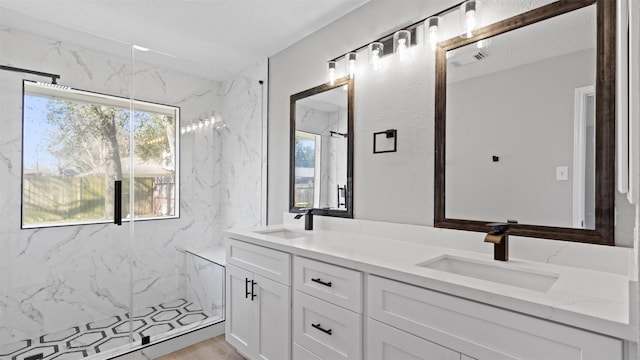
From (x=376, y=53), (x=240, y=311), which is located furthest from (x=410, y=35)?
(x=240, y=311)

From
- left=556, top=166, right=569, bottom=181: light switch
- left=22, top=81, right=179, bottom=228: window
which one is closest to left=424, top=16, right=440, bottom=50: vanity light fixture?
left=556, top=166, right=569, bottom=181: light switch

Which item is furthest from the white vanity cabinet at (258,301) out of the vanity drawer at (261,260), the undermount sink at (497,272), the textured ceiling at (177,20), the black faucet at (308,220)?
the textured ceiling at (177,20)

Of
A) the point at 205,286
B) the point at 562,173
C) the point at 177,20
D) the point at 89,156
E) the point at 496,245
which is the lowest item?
the point at 205,286

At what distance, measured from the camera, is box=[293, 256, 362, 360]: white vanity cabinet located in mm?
1323

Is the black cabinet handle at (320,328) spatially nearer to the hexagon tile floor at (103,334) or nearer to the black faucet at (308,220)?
the black faucet at (308,220)

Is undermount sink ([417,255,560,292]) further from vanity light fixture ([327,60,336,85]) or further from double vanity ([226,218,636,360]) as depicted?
vanity light fixture ([327,60,336,85])

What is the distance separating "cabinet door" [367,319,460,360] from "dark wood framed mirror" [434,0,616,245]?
2.22ft

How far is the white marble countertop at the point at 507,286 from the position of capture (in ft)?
2.62

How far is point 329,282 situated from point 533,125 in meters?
1.15

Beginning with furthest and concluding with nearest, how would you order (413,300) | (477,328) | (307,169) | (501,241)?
(307,169) → (501,241) → (413,300) → (477,328)

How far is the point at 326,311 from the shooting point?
4.76 feet

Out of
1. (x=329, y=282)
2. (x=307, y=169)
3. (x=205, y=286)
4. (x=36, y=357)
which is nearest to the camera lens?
(x=329, y=282)

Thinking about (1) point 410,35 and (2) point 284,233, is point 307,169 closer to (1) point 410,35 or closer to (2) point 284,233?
(2) point 284,233

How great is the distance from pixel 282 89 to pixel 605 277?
2.45 meters
